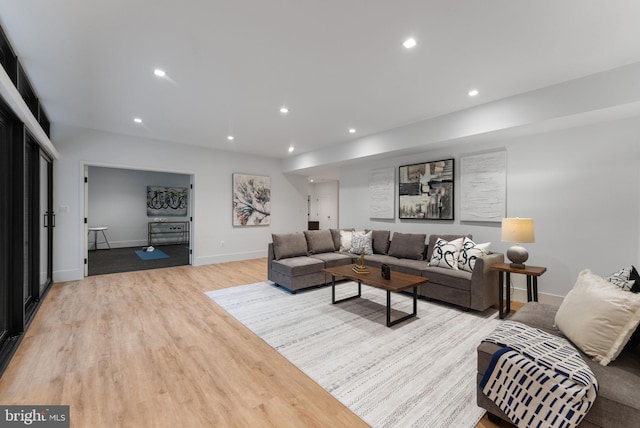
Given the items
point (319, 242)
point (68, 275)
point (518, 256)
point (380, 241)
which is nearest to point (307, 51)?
point (518, 256)

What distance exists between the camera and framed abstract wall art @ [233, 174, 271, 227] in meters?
6.79

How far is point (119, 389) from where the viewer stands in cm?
197

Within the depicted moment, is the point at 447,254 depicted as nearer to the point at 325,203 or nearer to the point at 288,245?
the point at 288,245

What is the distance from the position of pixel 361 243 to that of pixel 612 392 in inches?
151

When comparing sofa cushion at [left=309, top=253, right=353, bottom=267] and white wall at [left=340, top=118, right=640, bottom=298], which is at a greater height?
white wall at [left=340, top=118, right=640, bottom=298]

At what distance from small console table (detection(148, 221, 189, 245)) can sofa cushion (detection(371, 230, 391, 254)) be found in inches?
299

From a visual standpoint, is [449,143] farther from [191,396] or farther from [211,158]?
[211,158]

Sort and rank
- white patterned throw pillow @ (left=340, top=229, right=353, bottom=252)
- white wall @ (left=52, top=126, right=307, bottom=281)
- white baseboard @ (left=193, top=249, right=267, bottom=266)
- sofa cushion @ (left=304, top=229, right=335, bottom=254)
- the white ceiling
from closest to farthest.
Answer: the white ceiling < white wall @ (left=52, top=126, right=307, bottom=281) < sofa cushion @ (left=304, top=229, right=335, bottom=254) < white patterned throw pillow @ (left=340, top=229, right=353, bottom=252) < white baseboard @ (left=193, top=249, right=267, bottom=266)

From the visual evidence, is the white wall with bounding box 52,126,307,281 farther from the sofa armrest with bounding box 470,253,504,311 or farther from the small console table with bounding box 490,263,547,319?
the small console table with bounding box 490,263,547,319

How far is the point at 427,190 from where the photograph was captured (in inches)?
190

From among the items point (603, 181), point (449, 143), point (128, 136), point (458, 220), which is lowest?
point (458, 220)

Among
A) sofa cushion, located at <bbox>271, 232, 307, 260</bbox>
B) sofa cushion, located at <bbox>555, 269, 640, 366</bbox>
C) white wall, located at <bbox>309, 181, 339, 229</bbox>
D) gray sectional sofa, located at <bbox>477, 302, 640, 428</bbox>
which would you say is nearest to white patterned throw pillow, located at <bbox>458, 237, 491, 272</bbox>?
sofa cushion, located at <bbox>555, 269, 640, 366</bbox>

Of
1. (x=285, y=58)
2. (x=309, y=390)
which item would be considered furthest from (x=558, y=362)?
(x=285, y=58)

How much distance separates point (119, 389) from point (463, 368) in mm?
2659
